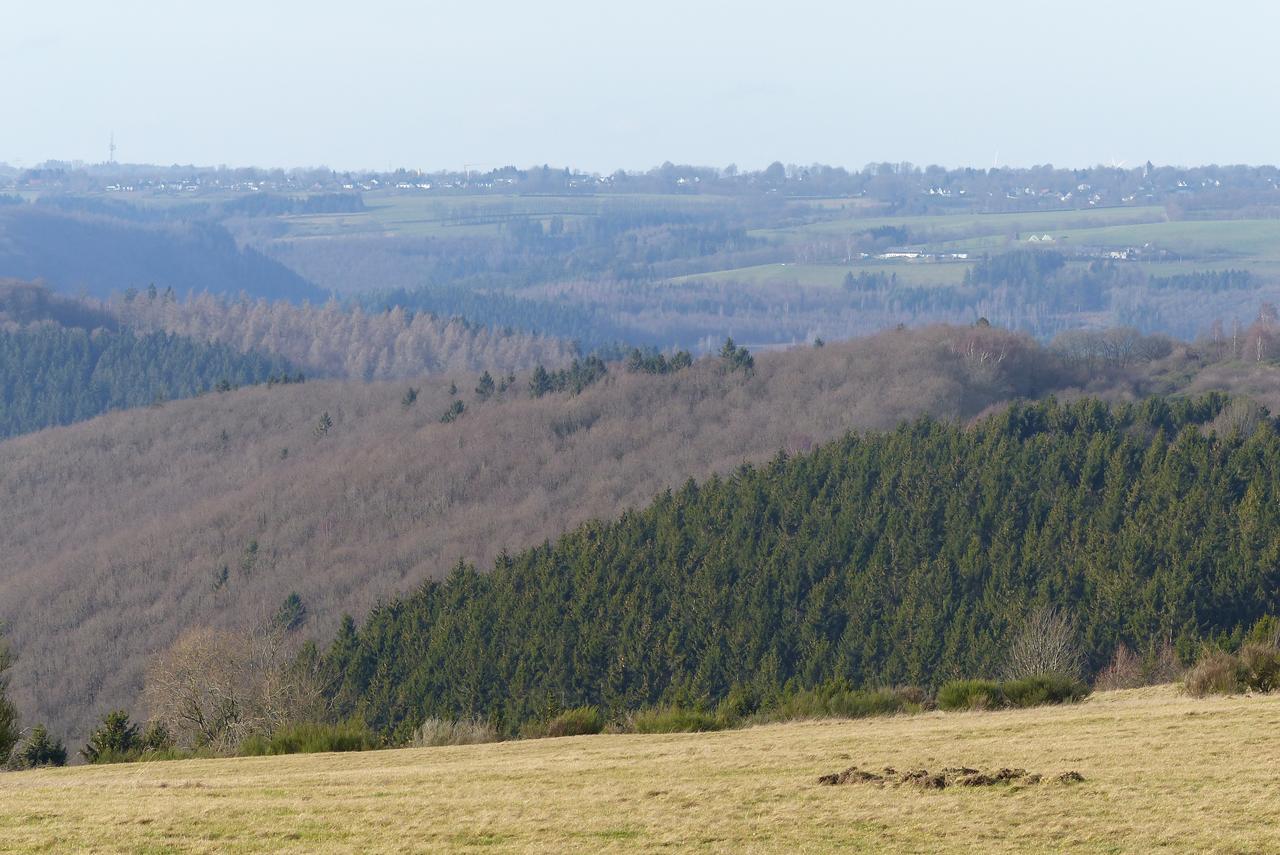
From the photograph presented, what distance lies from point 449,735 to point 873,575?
48485mm

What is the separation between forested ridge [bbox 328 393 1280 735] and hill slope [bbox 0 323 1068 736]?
25.0 meters

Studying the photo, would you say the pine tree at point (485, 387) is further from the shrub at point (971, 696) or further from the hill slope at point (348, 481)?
the shrub at point (971, 696)

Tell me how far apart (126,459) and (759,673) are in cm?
11392

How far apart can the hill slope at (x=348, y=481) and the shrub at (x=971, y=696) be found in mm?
78549

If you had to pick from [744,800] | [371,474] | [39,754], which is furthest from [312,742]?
[371,474]

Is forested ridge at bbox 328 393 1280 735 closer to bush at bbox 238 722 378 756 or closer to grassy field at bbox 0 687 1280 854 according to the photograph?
bush at bbox 238 722 378 756

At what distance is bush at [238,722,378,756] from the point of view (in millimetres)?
35938

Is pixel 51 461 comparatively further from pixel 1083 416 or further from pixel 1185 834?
pixel 1185 834

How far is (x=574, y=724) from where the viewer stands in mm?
37219

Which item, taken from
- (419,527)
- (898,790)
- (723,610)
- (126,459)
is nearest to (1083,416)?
(723,610)

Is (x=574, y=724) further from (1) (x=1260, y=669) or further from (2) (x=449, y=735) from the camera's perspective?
(1) (x=1260, y=669)

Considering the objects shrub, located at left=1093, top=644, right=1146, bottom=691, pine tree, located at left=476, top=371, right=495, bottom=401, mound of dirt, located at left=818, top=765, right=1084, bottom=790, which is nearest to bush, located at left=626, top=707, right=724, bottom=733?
mound of dirt, located at left=818, top=765, right=1084, bottom=790

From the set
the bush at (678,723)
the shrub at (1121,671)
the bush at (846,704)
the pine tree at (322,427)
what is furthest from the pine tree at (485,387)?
the bush at (678,723)

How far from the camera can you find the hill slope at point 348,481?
12100 centimetres
